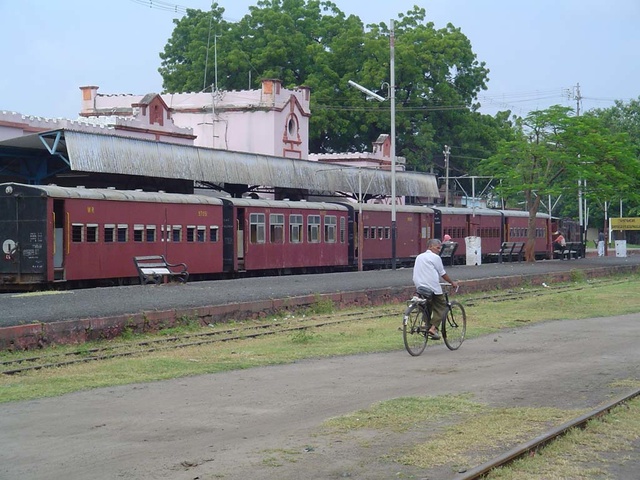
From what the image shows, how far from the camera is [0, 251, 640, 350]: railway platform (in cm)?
1540

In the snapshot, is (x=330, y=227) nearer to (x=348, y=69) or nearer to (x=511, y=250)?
(x=511, y=250)

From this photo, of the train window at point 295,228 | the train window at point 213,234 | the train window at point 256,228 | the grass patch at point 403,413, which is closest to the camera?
the grass patch at point 403,413

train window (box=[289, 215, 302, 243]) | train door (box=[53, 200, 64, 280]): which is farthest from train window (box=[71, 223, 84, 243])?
train window (box=[289, 215, 302, 243])

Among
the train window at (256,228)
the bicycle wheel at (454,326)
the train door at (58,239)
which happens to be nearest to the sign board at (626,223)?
the train window at (256,228)

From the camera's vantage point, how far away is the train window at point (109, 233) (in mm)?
25453

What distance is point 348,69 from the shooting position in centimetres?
6794

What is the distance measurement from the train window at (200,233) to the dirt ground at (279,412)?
50.9ft

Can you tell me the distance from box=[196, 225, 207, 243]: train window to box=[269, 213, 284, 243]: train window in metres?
3.67

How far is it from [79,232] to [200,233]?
5.71 meters

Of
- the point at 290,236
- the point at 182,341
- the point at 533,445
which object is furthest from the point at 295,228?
the point at 533,445

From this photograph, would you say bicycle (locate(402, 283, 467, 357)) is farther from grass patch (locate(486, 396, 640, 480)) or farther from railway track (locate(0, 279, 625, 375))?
grass patch (locate(486, 396, 640, 480))

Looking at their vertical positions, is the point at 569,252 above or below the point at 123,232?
below

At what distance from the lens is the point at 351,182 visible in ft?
163

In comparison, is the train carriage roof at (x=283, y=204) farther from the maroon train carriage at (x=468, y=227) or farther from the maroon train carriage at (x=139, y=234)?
the maroon train carriage at (x=468, y=227)
